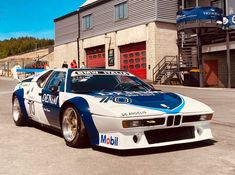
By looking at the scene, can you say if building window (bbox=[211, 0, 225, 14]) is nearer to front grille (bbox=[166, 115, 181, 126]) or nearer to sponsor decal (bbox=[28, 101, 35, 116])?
sponsor decal (bbox=[28, 101, 35, 116])

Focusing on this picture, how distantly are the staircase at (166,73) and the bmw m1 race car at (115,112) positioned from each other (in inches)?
799

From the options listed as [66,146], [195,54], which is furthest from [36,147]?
[195,54]

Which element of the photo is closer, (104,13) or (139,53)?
(139,53)

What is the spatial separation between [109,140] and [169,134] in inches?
34.3

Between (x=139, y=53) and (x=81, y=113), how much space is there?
78.7ft

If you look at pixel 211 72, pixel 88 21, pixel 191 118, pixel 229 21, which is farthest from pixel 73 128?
pixel 88 21

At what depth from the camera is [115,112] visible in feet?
16.2

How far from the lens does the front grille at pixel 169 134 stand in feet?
16.7

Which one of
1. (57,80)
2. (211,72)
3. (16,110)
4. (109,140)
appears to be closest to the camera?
(109,140)

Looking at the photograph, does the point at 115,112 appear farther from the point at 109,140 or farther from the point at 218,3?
the point at 218,3

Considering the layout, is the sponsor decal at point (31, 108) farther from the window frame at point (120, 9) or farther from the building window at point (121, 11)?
the building window at point (121, 11)

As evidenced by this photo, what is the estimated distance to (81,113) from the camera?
5.36 metres

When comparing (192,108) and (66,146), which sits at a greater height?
(192,108)

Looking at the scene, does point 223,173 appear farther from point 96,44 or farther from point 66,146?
point 96,44
